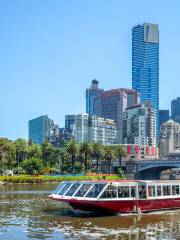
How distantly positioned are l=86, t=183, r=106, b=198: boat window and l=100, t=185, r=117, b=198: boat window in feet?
2.06

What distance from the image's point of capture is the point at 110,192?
59.2 meters

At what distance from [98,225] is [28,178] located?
105m

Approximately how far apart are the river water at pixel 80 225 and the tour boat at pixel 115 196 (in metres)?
1.25

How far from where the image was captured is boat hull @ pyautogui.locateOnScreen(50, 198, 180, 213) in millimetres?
57562

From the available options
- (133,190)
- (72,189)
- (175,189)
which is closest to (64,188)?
(72,189)

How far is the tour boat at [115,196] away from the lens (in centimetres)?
5794

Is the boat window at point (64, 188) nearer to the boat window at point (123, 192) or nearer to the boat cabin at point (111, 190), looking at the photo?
the boat cabin at point (111, 190)

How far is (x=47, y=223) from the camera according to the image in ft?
171

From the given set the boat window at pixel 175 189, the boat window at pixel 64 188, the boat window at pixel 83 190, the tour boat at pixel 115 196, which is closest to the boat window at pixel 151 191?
the tour boat at pixel 115 196

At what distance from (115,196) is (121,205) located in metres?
1.29

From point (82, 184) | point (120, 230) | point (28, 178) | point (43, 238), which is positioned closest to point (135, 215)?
point (82, 184)

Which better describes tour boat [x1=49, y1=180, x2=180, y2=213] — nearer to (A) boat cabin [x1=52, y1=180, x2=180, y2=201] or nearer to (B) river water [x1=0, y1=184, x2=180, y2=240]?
(A) boat cabin [x1=52, y1=180, x2=180, y2=201]

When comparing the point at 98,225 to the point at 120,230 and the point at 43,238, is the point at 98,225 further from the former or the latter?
the point at 43,238

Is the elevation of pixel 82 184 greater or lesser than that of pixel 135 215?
greater
